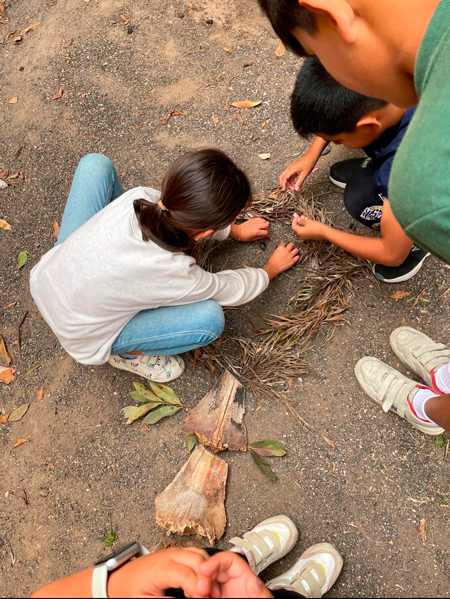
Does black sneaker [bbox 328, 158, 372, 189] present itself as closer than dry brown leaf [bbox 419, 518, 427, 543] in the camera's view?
No

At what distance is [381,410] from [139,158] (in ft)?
6.53

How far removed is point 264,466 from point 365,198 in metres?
1.33

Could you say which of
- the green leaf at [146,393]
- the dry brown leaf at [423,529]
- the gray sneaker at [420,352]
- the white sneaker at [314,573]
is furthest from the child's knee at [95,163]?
the dry brown leaf at [423,529]

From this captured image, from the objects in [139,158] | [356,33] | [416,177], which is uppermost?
[356,33]

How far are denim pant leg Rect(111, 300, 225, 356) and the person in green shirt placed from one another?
42.9 inches

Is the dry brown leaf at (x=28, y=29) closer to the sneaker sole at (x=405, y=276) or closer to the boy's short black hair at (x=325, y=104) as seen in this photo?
the boy's short black hair at (x=325, y=104)

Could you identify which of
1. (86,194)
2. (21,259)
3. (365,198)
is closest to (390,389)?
(365,198)

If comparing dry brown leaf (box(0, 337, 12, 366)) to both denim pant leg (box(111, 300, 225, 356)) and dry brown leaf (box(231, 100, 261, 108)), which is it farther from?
dry brown leaf (box(231, 100, 261, 108))

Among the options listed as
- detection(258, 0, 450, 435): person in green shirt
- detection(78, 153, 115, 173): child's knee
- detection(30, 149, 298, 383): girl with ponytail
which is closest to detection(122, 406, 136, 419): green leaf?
detection(30, 149, 298, 383): girl with ponytail

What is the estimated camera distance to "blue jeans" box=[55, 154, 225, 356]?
199 centimetres

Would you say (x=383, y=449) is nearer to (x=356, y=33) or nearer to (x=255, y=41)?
(x=356, y=33)

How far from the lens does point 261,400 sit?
2.22m

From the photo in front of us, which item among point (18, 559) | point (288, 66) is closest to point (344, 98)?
point (288, 66)

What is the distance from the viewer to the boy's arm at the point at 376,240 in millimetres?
1892
